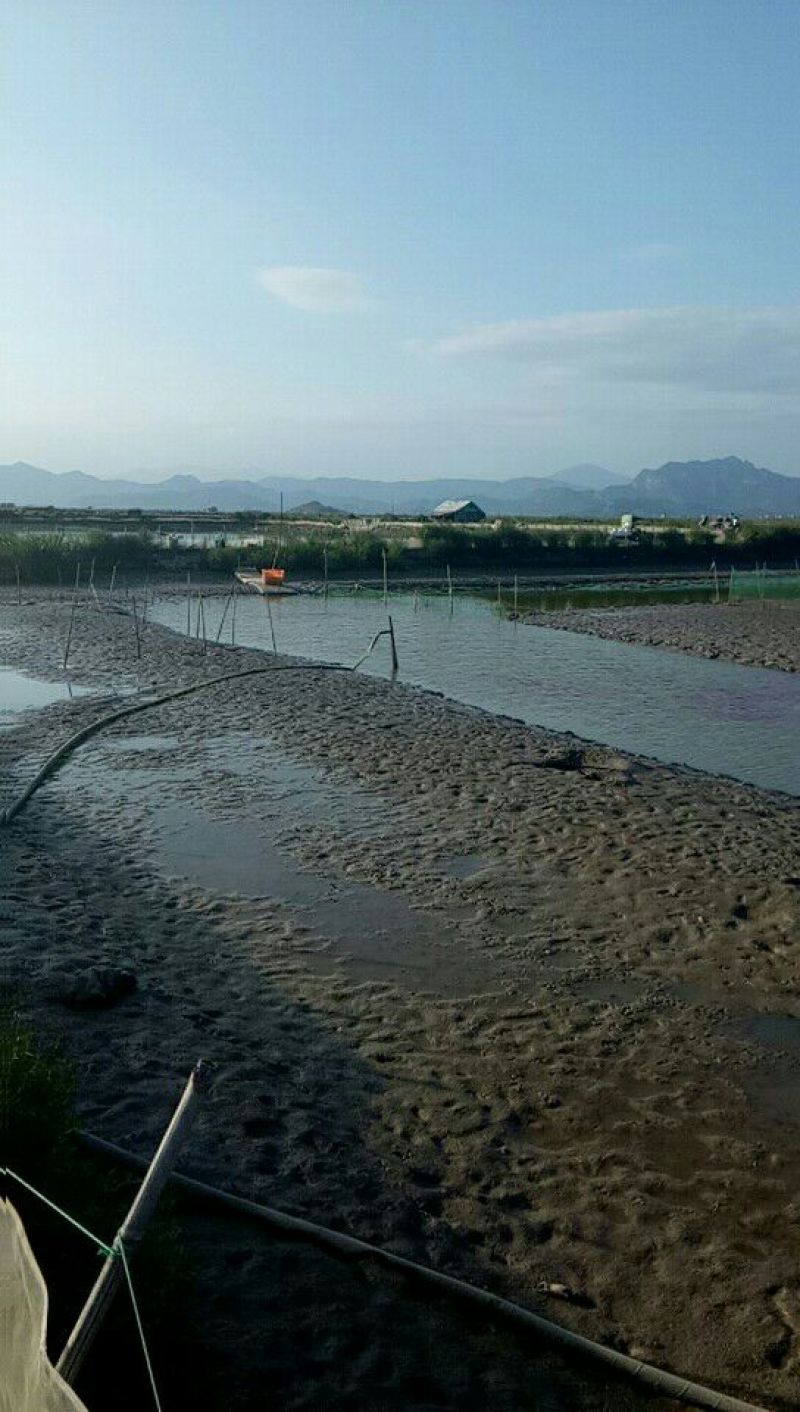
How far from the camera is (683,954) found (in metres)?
8.65

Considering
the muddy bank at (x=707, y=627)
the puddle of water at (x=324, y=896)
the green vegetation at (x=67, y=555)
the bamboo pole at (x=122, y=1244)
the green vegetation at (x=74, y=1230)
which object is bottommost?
the puddle of water at (x=324, y=896)

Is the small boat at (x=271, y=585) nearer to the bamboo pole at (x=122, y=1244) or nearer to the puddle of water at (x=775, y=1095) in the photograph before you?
the puddle of water at (x=775, y=1095)

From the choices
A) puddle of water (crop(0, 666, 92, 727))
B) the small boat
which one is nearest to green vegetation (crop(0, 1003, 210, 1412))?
puddle of water (crop(0, 666, 92, 727))

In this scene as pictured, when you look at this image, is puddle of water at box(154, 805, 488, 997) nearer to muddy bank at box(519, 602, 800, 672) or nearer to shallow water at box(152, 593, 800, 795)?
shallow water at box(152, 593, 800, 795)

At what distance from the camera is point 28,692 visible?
70.0ft

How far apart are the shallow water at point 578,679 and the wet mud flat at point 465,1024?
396 cm

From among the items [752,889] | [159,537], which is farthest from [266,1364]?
[159,537]

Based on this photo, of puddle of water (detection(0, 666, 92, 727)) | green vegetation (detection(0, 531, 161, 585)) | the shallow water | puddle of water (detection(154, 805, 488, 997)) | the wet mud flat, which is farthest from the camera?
green vegetation (detection(0, 531, 161, 585))

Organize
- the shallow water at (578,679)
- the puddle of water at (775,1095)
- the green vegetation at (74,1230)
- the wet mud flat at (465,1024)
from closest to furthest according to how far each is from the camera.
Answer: the green vegetation at (74,1230)
the wet mud flat at (465,1024)
the puddle of water at (775,1095)
the shallow water at (578,679)

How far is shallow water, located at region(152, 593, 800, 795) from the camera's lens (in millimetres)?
18141

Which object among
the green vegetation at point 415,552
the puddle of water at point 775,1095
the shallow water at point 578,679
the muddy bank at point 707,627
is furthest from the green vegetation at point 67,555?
the puddle of water at point 775,1095

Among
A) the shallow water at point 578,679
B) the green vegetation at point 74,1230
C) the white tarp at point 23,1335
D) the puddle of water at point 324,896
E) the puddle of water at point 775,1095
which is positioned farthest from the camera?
the shallow water at point 578,679

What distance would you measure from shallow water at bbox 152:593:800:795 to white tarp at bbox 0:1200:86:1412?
1336cm

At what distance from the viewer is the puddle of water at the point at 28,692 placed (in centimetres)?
1972
